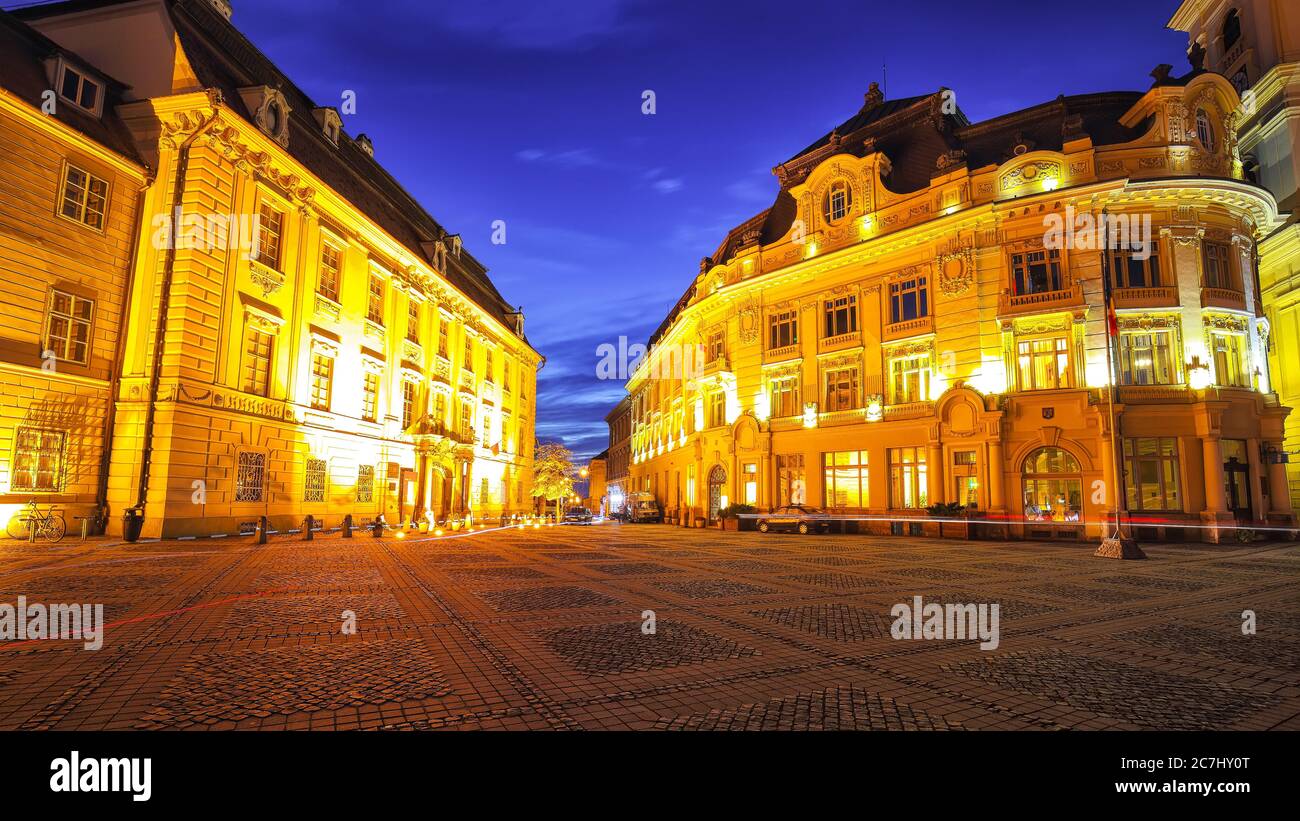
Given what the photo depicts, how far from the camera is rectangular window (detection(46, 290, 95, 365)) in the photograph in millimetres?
19500

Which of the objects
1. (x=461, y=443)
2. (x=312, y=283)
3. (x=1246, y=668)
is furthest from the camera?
(x=461, y=443)

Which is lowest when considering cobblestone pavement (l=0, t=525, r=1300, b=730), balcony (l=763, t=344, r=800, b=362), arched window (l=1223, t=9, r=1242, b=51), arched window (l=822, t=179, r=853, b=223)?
cobblestone pavement (l=0, t=525, r=1300, b=730)

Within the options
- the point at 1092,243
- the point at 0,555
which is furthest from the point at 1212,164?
the point at 0,555

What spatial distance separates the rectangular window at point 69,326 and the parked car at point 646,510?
119 feet

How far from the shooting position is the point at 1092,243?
89.2ft

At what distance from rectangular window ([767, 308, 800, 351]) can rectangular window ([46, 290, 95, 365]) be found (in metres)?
30.3

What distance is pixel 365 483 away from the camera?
98.3 ft

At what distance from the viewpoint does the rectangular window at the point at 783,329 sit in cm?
3622

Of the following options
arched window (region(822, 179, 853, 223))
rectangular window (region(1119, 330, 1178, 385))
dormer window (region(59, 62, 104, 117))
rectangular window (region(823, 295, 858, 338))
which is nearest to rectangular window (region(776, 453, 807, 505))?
rectangular window (region(823, 295, 858, 338))

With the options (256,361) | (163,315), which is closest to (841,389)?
(256,361)

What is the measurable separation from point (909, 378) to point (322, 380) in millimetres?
27242

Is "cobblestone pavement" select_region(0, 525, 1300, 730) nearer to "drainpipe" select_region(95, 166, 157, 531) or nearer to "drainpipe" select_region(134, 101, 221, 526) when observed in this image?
"drainpipe" select_region(134, 101, 221, 526)

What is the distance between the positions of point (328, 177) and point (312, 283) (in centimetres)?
542
